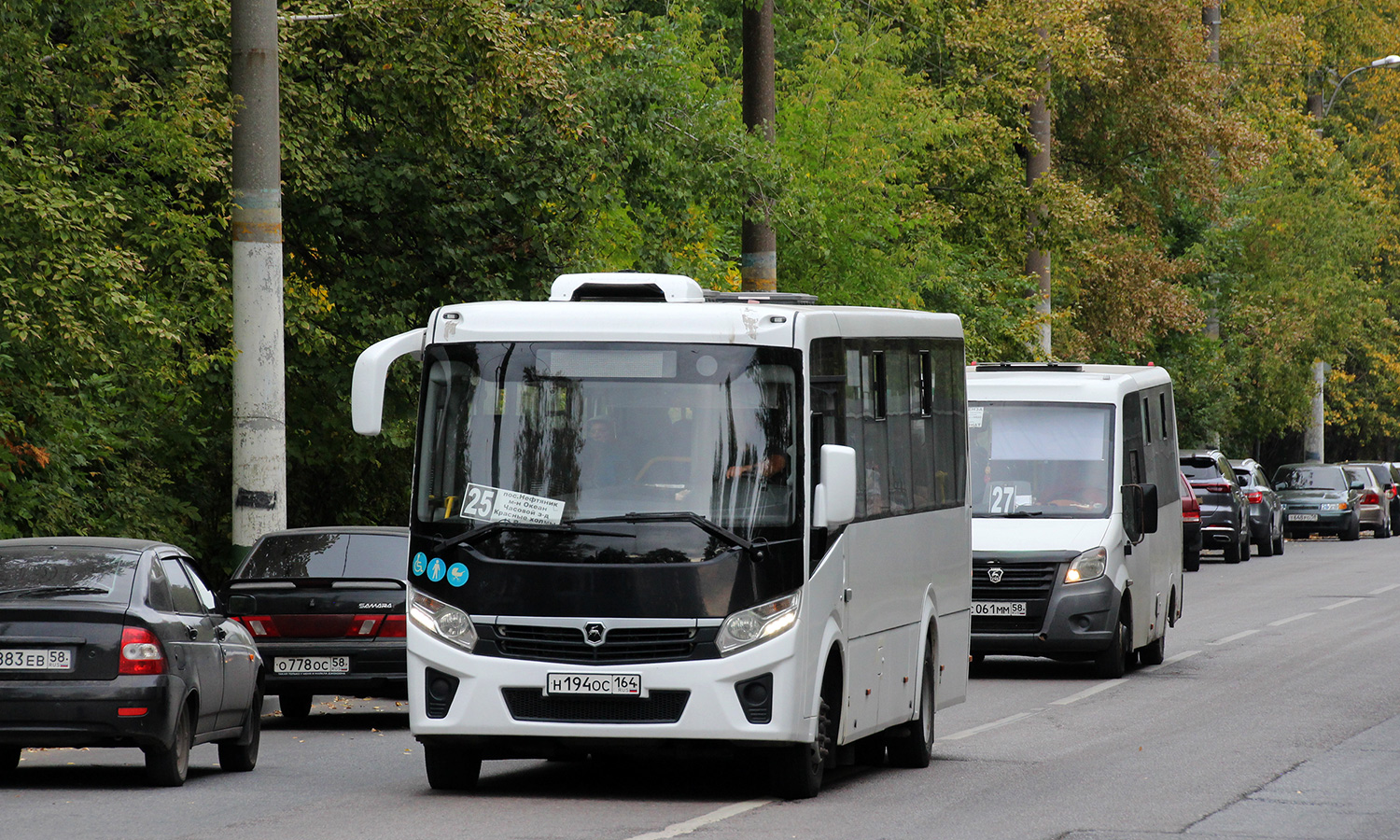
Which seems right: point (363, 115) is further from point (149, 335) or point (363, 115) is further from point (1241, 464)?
point (1241, 464)

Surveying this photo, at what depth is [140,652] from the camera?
11.8m

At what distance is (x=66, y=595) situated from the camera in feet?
39.2

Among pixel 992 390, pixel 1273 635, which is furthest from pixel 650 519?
pixel 1273 635

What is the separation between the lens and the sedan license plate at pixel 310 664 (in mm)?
16078

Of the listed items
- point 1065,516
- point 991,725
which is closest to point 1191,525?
point 1065,516

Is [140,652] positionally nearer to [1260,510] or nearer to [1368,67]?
[1260,510]

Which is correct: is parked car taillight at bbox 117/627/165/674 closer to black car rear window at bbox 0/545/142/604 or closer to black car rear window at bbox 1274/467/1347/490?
black car rear window at bbox 0/545/142/604

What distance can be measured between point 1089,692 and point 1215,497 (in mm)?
24748

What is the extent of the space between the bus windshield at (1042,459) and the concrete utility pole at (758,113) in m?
4.22

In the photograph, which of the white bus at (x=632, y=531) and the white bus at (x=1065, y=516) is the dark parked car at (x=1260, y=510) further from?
the white bus at (x=632, y=531)

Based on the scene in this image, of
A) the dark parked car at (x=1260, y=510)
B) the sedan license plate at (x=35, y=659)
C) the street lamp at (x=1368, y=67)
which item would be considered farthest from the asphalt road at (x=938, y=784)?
the street lamp at (x=1368, y=67)

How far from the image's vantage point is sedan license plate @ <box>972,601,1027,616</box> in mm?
19719

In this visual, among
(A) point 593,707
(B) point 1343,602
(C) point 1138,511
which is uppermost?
(C) point 1138,511

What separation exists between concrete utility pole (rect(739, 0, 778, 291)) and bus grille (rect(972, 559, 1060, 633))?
5.46 meters
